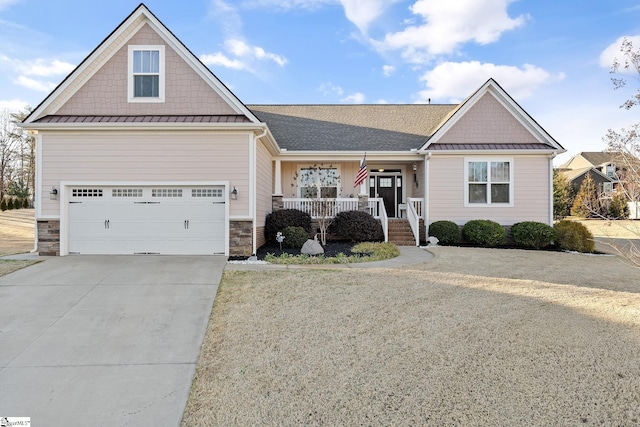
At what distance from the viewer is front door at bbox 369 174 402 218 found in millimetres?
16266

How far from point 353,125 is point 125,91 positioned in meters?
9.84

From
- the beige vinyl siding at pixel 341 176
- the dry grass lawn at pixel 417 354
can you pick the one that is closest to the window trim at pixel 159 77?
the beige vinyl siding at pixel 341 176

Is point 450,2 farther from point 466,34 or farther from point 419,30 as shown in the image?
point 466,34

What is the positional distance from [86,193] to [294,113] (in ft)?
34.3

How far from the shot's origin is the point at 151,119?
10141mm

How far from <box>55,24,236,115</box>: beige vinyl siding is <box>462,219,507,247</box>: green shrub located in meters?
9.78

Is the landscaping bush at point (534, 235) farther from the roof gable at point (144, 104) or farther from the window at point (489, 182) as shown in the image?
the roof gable at point (144, 104)

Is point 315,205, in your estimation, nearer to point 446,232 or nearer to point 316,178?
point 316,178

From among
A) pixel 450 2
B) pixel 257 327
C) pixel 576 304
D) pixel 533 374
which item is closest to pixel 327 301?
pixel 257 327

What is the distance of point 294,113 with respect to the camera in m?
17.7

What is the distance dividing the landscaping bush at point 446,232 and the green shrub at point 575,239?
375 cm

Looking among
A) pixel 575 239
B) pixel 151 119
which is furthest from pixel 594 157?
pixel 151 119

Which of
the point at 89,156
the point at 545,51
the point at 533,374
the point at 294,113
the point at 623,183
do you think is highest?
the point at 545,51

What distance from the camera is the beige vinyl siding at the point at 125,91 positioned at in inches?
409
